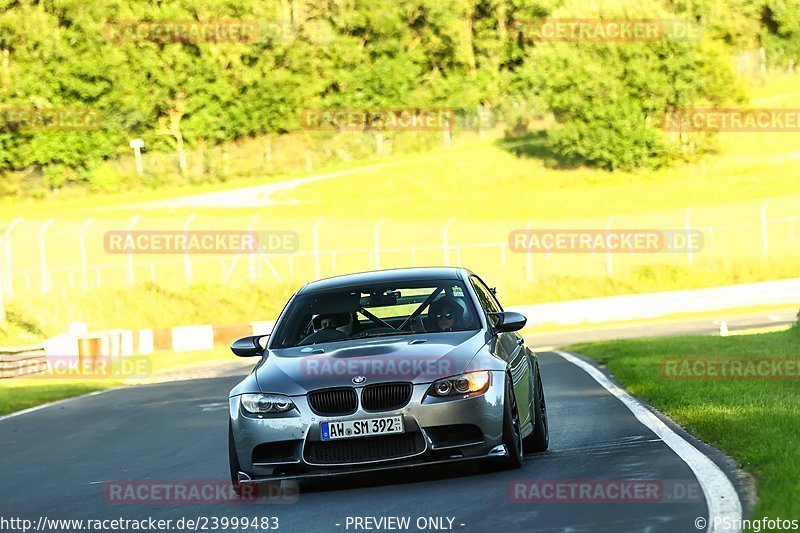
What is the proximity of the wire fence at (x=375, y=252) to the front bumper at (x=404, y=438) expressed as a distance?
31261 millimetres

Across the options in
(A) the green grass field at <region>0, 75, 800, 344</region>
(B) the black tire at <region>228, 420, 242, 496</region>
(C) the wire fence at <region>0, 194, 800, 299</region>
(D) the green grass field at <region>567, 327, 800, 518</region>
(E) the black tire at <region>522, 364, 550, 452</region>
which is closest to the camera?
(D) the green grass field at <region>567, 327, 800, 518</region>

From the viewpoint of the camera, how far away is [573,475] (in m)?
9.02

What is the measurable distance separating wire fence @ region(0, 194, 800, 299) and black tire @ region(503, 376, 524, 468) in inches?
1235

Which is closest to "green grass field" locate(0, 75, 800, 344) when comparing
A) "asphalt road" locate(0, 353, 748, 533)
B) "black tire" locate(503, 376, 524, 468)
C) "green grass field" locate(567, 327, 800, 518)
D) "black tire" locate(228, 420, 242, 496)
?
"green grass field" locate(567, 327, 800, 518)

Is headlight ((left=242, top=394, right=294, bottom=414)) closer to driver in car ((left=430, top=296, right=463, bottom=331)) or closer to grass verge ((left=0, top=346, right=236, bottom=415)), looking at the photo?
driver in car ((left=430, top=296, right=463, bottom=331))

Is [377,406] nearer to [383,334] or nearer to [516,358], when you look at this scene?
[383,334]

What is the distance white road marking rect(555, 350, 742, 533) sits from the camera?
7160mm

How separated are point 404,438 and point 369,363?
53cm

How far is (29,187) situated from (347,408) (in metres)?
72.6

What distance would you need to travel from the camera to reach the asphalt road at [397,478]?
7.59m

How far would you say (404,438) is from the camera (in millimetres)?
8969

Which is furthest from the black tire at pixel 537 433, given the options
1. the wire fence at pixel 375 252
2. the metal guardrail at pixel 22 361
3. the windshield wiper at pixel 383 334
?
the wire fence at pixel 375 252

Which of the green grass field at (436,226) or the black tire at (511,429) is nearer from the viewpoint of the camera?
the black tire at (511,429)

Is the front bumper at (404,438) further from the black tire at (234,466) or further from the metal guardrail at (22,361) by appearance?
the metal guardrail at (22,361)
